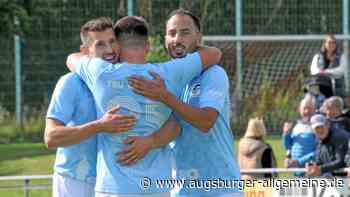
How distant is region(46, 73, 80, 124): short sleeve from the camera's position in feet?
21.8

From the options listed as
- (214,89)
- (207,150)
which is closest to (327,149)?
(207,150)

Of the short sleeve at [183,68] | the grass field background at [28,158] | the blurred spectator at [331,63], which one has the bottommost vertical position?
the grass field background at [28,158]

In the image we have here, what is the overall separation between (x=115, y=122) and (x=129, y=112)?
0.10 metres

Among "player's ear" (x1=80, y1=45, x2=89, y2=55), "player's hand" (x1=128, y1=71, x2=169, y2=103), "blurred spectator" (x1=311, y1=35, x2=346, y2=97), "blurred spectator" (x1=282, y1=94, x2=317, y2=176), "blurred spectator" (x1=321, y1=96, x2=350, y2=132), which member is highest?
"player's ear" (x1=80, y1=45, x2=89, y2=55)

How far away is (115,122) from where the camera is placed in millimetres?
6328

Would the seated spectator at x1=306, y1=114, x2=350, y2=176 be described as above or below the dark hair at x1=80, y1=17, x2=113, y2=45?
below

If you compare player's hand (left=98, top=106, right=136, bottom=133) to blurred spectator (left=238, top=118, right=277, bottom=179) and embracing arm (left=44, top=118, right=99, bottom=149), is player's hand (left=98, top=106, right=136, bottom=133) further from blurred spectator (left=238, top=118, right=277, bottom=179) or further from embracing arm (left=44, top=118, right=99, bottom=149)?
blurred spectator (left=238, top=118, right=277, bottom=179)

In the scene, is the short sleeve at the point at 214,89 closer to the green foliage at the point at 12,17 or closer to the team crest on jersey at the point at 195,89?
the team crest on jersey at the point at 195,89

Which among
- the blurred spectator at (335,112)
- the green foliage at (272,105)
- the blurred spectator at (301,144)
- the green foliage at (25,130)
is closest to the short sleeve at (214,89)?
the blurred spectator at (301,144)

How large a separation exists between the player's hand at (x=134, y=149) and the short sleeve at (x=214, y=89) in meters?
0.44

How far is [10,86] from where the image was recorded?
2066 centimetres

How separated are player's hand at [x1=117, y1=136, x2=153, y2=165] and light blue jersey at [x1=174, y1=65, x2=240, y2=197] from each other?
38 cm

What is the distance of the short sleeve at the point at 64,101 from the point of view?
6.64 metres

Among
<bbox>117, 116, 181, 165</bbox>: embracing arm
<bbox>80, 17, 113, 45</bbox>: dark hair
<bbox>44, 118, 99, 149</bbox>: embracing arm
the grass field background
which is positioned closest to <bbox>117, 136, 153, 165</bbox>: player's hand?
<bbox>117, 116, 181, 165</bbox>: embracing arm
